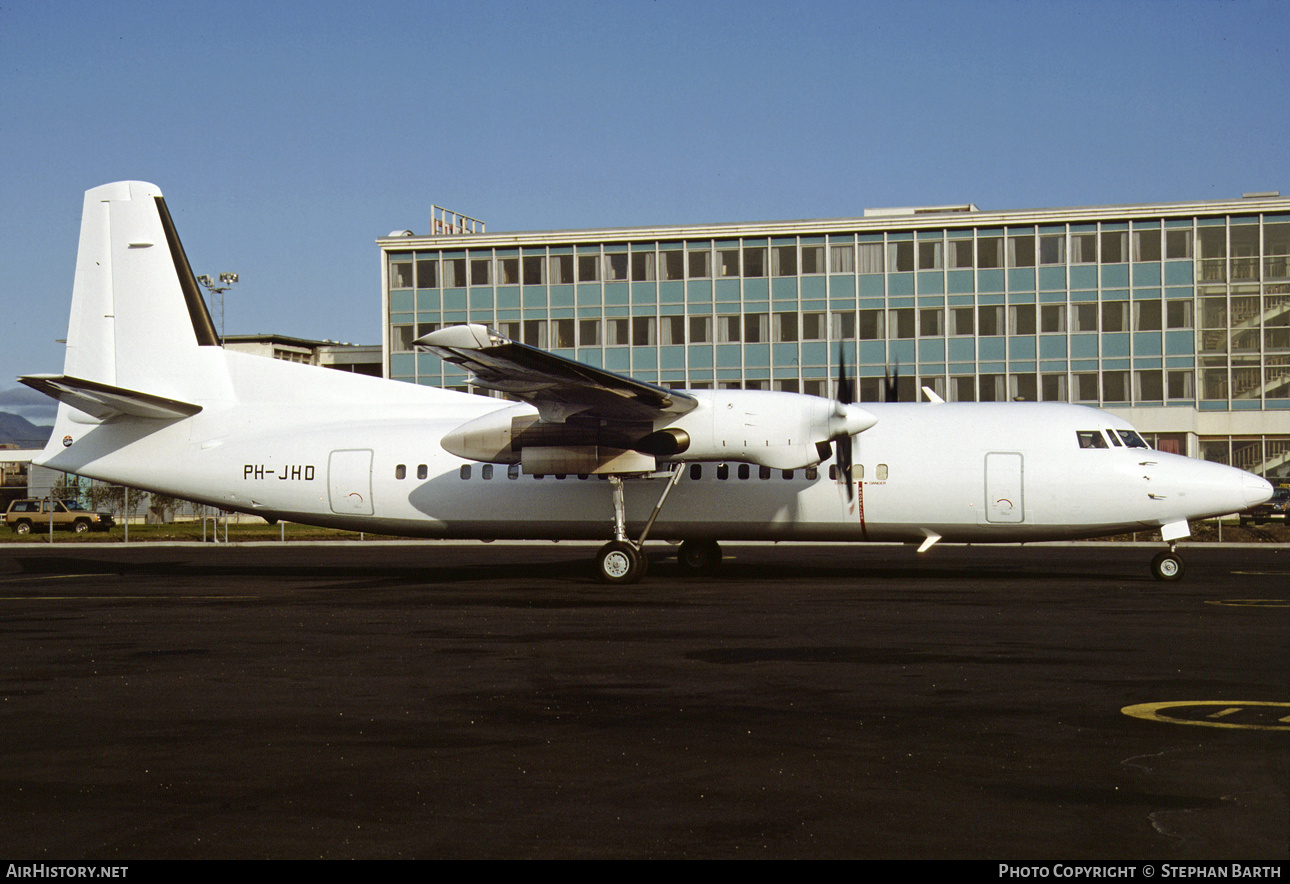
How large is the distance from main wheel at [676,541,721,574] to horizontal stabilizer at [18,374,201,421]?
1018 centimetres

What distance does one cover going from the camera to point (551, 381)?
18703mm

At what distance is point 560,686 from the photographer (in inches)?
379

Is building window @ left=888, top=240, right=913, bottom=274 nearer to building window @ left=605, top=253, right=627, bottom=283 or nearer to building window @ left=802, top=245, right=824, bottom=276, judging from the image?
building window @ left=802, top=245, right=824, bottom=276

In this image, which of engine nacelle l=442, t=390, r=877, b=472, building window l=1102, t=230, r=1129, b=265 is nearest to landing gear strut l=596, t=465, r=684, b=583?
engine nacelle l=442, t=390, r=877, b=472

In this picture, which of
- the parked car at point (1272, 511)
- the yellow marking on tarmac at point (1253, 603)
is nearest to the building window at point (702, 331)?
the parked car at point (1272, 511)

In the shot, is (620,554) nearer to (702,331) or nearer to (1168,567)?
(1168,567)

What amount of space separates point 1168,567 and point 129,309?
2045 centimetres

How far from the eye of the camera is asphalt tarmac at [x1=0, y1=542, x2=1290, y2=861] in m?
5.40

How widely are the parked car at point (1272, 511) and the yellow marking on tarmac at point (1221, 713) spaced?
41.0 m

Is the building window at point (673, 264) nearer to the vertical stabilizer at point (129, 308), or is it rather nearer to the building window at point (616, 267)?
the building window at point (616, 267)
